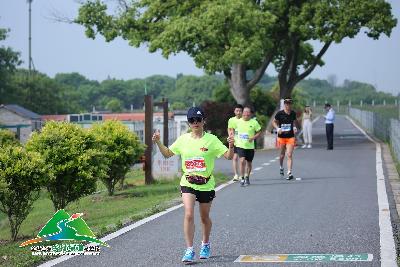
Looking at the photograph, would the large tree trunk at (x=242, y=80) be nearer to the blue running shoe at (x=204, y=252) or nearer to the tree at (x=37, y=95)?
the blue running shoe at (x=204, y=252)

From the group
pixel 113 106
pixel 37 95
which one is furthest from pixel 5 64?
pixel 113 106

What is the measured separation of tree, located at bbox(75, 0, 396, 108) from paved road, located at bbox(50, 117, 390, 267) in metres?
15.9

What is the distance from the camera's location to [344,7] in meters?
34.8

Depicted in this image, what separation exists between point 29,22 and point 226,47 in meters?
48.2

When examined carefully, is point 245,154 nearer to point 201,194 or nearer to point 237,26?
point 201,194

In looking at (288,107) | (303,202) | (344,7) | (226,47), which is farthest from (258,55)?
(303,202)

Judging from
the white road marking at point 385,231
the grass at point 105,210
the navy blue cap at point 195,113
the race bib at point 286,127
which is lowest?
the grass at point 105,210

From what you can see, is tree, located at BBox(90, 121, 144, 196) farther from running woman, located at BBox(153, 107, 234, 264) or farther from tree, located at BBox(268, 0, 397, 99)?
tree, located at BBox(268, 0, 397, 99)

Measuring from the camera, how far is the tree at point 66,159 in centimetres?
1359

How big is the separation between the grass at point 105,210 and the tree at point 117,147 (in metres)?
0.52

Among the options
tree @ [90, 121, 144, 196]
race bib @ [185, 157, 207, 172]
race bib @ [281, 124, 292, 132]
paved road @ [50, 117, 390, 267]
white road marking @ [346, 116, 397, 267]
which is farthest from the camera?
race bib @ [281, 124, 292, 132]

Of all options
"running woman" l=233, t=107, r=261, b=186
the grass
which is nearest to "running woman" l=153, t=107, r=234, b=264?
the grass

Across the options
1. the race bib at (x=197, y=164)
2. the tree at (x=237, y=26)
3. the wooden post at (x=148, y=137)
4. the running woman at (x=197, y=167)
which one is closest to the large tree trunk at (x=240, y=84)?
the tree at (x=237, y=26)

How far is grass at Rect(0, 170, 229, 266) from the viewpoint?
9930 mm
